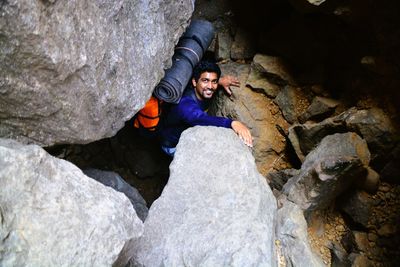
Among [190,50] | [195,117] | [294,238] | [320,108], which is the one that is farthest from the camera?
[320,108]

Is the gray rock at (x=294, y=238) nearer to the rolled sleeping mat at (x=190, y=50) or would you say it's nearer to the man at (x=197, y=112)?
the man at (x=197, y=112)

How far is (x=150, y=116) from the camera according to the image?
4.57 m

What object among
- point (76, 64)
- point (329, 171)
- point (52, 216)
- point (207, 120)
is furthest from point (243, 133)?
point (52, 216)

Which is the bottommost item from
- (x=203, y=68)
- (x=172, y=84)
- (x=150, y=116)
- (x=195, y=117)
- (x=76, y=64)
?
(x=150, y=116)

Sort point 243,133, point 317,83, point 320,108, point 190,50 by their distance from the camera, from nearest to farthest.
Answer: point 243,133
point 190,50
point 320,108
point 317,83

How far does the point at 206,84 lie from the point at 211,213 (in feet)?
7.41

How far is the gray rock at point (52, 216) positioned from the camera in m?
2.02

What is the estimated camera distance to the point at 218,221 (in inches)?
117

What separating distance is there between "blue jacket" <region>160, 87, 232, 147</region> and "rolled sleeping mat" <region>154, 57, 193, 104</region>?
0.49 feet

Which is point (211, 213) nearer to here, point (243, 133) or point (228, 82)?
point (243, 133)

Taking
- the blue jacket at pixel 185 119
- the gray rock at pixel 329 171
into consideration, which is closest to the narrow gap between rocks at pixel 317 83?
the gray rock at pixel 329 171

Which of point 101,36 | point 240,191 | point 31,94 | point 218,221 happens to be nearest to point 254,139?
point 240,191

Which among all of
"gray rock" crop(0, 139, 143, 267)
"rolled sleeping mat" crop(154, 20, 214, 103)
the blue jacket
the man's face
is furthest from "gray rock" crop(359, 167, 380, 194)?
"gray rock" crop(0, 139, 143, 267)

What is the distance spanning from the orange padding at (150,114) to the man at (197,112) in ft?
0.58
